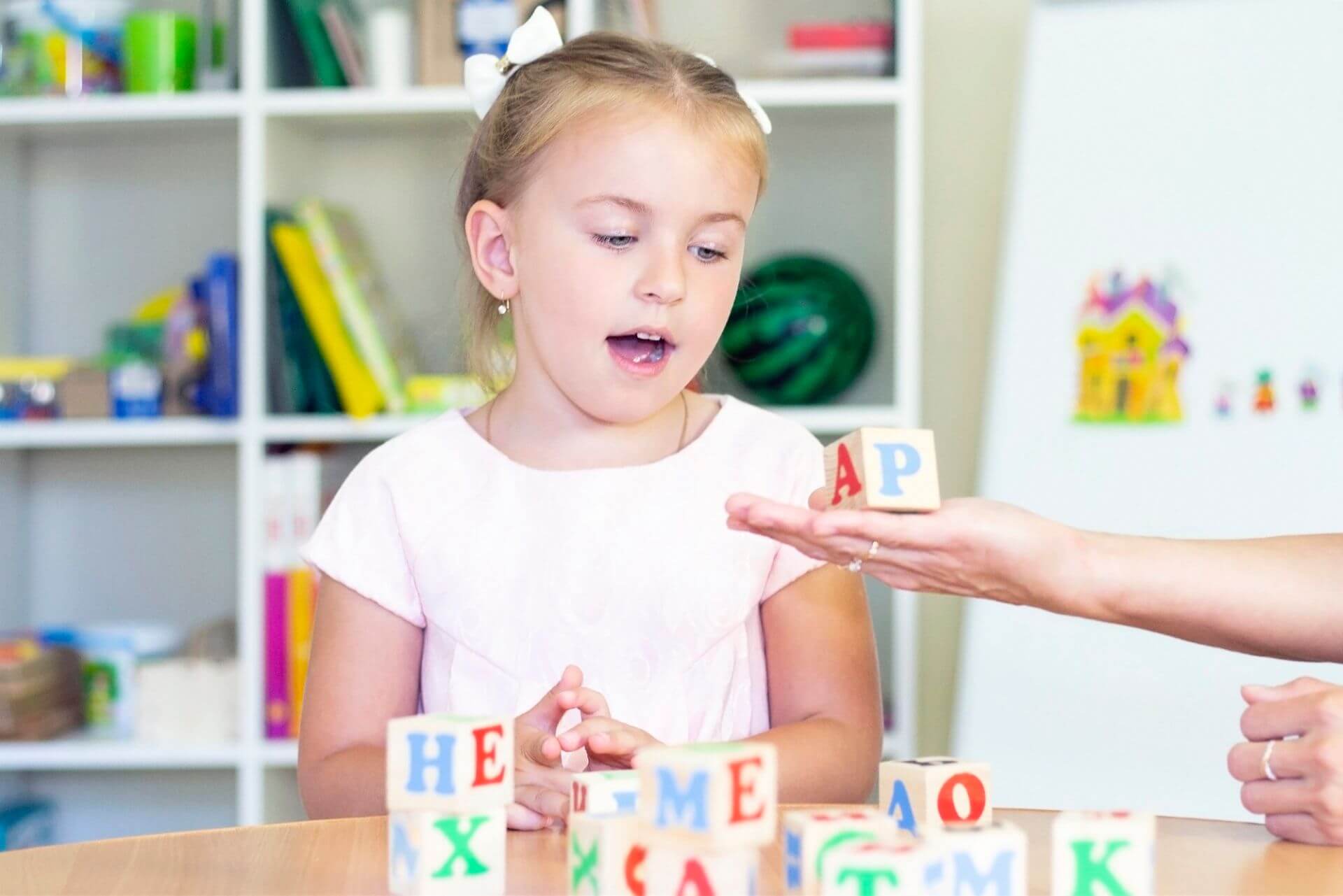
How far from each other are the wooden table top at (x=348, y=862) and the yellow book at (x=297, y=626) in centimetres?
132

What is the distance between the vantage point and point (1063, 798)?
210 cm

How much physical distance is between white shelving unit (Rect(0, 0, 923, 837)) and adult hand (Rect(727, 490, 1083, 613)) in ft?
4.31

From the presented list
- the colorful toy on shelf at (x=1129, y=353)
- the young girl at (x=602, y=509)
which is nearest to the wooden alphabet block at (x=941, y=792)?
the young girl at (x=602, y=509)

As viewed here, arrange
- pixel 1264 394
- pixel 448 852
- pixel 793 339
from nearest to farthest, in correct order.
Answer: pixel 448 852
pixel 1264 394
pixel 793 339

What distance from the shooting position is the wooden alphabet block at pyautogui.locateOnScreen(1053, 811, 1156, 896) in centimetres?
77

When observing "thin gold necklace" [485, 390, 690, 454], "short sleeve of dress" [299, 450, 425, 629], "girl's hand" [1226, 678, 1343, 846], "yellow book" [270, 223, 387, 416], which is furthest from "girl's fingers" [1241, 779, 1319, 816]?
"yellow book" [270, 223, 387, 416]

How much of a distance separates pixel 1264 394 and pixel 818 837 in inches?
61.9

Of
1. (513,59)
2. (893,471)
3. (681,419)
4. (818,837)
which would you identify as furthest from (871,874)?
(513,59)

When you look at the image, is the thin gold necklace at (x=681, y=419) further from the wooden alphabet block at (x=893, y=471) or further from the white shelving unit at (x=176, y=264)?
the white shelving unit at (x=176, y=264)

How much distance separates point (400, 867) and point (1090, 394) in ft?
5.19

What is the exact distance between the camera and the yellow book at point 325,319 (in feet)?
7.63

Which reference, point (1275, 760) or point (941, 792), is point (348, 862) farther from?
point (1275, 760)

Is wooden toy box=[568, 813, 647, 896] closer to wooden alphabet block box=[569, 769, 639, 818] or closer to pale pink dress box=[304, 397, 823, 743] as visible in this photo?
wooden alphabet block box=[569, 769, 639, 818]

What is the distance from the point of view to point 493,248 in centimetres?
142
